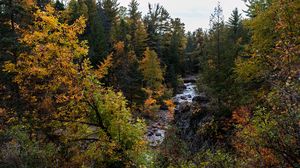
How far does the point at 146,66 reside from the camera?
47.4 metres

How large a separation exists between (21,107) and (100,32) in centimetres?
3011

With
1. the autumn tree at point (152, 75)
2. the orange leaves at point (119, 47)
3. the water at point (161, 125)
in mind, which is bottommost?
the water at point (161, 125)

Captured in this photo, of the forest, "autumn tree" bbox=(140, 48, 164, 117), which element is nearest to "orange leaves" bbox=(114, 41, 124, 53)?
"autumn tree" bbox=(140, 48, 164, 117)

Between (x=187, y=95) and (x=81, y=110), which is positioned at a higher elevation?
(x=81, y=110)

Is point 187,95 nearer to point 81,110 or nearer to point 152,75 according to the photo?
point 152,75

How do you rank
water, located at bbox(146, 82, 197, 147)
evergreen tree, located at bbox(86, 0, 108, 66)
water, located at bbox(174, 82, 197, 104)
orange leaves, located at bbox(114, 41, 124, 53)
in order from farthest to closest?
water, located at bbox(174, 82, 197, 104) < orange leaves, located at bbox(114, 41, 124, 53) < evergreen tree, located at bbox(86, 0, 108, 66) < water, located at bbox(146, 82, 197, 147)

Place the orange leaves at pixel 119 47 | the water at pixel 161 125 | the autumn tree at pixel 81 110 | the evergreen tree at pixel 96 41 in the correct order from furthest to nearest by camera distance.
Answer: the orange leaves at pixel 119 47
the evergreen tree at pixel 96 41
the water at pixel 161 125
the autumn tree at pixel 81 110

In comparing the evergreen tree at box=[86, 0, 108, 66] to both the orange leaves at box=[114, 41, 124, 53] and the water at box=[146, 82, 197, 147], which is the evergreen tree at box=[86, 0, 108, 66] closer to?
the orange leaves at box=[114, 41, 124, 53]

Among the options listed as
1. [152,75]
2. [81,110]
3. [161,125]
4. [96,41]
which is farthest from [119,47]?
[81,110]

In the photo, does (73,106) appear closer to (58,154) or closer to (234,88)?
(58,154)

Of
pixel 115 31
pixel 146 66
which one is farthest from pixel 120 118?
pixel 115 31

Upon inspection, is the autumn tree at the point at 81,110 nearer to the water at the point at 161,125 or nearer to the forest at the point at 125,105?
the forest at the point at 125,105

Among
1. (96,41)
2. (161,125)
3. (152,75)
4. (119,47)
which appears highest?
(96,41)

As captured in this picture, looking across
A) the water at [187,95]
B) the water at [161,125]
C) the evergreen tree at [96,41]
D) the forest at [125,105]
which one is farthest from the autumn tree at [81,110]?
the water at [187,95]
